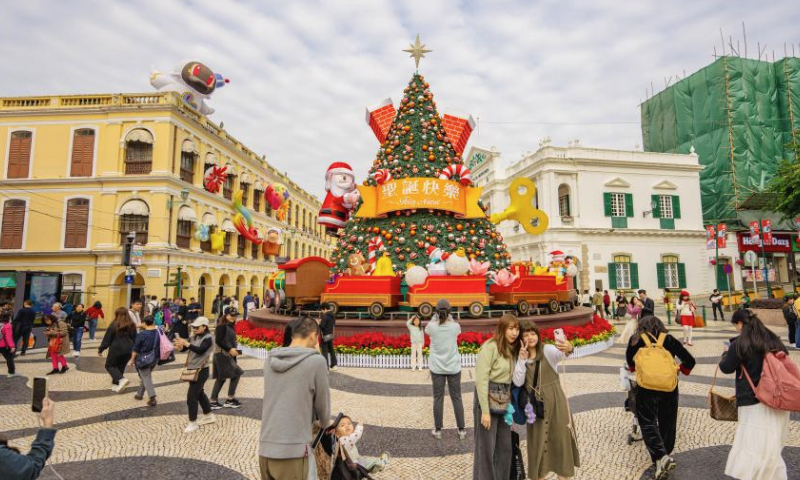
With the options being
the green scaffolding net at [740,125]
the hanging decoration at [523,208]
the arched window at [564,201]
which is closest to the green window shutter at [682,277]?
the green scaffolding net at [740,125]

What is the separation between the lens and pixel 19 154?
23031 millimetres

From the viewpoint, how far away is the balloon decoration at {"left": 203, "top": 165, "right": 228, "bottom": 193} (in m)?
25.8

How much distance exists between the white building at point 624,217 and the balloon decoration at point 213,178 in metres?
21.4

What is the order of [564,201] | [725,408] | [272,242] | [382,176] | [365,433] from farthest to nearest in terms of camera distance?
1. [564,201]
2. [272,242]
3. [382,176]
4. [365,433]
5. [725,408]

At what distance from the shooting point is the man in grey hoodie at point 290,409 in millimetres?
2596

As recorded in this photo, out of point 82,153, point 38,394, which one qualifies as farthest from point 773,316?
point 82,153

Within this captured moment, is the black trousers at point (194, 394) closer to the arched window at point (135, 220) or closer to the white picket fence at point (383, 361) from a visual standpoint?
the white picket fence at point (383, 361)

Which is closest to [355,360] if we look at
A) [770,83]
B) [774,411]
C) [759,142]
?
[774,411]

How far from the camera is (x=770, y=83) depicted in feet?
100

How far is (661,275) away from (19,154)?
40185 mm

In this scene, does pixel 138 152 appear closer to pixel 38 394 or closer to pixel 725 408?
pixel 38 394

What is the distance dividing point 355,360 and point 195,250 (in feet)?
63.6

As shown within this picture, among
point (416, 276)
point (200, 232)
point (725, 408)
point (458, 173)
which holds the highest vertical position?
point (458, 173)

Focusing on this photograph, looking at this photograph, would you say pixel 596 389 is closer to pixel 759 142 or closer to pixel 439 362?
pixel 439 362
